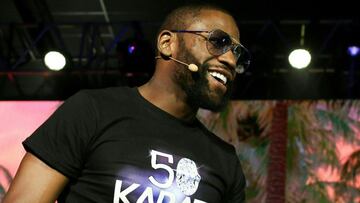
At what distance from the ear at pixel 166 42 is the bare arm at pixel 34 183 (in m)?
0.46

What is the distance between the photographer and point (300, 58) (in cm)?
436

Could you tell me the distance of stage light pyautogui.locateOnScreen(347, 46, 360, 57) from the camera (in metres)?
4.41

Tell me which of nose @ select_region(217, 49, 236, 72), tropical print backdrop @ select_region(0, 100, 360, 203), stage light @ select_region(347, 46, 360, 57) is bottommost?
nose @ select_region(217, 49, 236, 72)

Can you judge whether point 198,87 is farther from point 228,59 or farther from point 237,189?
point 237,189

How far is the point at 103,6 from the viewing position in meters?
4.80

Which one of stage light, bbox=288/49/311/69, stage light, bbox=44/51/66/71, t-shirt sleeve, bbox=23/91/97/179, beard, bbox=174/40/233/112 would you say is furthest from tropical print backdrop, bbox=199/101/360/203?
t-shirt sleeve, bbox=23/91/97/179

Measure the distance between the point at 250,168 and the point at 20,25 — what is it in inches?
88.5

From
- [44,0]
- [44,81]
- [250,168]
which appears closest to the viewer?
[250,168]

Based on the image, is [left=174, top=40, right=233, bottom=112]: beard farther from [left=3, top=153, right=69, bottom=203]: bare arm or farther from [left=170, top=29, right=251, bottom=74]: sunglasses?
[left=3, top=153, right=69, bottom=203]: bare arm

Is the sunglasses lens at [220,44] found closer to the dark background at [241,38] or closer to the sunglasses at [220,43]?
the sunglasses at [220,43]

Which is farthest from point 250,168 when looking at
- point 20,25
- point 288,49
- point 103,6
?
point 20,25

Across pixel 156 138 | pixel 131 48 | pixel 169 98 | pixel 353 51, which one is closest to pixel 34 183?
pixel 156 138

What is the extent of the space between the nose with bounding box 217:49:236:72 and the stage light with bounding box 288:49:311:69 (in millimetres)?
3118

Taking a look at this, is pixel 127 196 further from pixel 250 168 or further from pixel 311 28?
pixel 311 28
